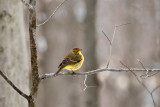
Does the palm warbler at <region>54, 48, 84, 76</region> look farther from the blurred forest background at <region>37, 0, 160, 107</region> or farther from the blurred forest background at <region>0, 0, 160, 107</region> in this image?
the blurred forest background at <region>37, 0, 160, 107</region>

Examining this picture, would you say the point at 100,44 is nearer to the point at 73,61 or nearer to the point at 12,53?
the point at 73,61

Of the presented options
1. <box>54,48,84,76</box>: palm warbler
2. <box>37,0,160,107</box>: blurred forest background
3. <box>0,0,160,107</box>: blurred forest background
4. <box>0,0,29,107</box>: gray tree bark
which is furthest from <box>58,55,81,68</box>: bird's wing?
<box>37,0,160,107</box>: blurred forest background

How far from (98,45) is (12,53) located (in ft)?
48.8

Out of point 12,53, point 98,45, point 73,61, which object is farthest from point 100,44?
point 12,53

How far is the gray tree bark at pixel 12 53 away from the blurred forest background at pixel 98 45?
421 centimetres

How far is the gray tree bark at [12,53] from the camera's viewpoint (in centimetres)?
357

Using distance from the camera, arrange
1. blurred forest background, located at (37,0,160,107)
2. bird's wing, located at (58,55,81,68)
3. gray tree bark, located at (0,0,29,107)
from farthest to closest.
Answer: blurred forest background, located at (37,0,160,107) < bird's wing, located at (58,55,81,68) < gray tree bark, located at (0,0,29,107)

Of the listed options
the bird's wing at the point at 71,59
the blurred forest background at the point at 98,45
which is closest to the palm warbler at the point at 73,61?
the bird's wing at the point at 71,59

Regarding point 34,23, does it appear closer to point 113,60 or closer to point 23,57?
point 23,57

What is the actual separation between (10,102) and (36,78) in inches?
39.9

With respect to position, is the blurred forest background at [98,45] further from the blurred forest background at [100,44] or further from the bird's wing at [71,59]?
the bird's wing at [71,59]

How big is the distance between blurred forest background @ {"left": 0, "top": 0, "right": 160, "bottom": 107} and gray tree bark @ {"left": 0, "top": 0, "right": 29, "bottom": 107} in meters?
4.21

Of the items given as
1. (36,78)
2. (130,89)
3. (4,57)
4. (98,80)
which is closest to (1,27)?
(4,57)

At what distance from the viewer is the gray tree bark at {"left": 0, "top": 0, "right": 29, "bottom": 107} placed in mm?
3566
